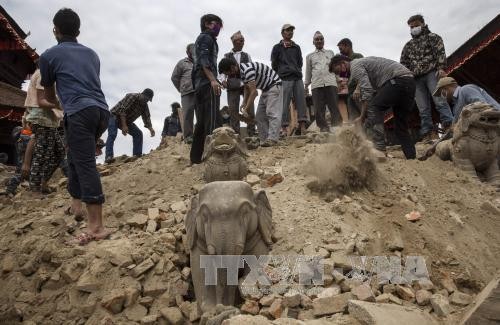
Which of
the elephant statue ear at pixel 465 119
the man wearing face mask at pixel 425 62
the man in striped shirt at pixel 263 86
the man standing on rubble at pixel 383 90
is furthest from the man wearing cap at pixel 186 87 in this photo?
the elephant statue ear at pixel 465 119

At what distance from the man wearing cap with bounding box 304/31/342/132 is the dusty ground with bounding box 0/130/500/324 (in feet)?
3.94

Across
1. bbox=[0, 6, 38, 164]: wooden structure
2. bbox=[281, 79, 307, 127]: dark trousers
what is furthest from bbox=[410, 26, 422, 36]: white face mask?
bbox=[0, 6, 38, 164]: wooden structure

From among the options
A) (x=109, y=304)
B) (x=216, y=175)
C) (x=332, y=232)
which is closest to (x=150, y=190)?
(x=216, y=175)

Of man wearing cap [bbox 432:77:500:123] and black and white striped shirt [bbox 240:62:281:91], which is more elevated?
black and white striped shirt [bbox 240:62:281:91]

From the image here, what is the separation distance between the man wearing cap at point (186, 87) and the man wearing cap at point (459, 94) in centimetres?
371

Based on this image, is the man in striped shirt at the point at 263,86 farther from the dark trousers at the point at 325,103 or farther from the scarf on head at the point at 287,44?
the dark trousers at the point at 325,103

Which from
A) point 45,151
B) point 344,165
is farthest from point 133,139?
point 344,165

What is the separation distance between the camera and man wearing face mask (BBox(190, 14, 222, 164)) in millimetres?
4926

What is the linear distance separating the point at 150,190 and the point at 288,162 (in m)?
1.88

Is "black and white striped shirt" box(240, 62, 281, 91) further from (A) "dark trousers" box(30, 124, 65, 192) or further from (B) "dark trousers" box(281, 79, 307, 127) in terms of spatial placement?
(A) "dark trousers" box(30, 124, 65, 192)

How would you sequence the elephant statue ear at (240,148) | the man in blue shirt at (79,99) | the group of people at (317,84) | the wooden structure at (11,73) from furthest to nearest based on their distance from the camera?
the wooden structure at (11,73)
the group of people at (317,84)
the elephant statue ear at (240,148)
the man in blue shirt at (79,99)

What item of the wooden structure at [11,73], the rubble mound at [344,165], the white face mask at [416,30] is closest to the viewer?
the rubble mound at [344,165]

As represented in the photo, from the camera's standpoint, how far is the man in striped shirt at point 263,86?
579 cm

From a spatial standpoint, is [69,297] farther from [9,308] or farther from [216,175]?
[216,175]
